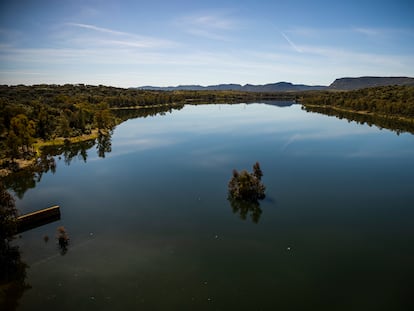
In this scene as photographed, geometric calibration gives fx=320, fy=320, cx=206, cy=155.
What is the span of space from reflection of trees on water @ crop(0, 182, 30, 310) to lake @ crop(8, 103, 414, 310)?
2.10 ft

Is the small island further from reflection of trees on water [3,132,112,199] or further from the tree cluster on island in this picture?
reflection of trees on water [3,132,112,199]

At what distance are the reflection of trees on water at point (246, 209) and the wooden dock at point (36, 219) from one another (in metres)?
18.6

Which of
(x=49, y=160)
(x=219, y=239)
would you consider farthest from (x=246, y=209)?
(x=49, y=160)

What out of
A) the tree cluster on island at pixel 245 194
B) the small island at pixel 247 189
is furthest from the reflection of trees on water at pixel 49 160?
the small island at pixel 247 189

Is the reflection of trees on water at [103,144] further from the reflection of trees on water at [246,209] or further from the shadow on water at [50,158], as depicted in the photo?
the reflection of trees on water at [246,209]

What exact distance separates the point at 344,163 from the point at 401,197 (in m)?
17.8

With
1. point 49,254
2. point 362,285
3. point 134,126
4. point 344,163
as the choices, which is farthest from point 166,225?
point 134,126

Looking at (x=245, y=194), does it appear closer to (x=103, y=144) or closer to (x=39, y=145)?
(x=103, y=144)

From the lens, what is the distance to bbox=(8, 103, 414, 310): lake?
21.0 meters

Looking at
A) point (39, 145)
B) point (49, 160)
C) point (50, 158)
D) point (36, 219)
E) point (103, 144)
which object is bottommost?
point (36, 219)

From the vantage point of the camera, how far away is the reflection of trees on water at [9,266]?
20.9 metres

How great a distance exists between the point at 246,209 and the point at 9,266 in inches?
870

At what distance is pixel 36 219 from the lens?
3155 cm

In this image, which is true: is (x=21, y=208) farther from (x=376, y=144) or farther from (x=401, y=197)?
(x=376, y=144)
